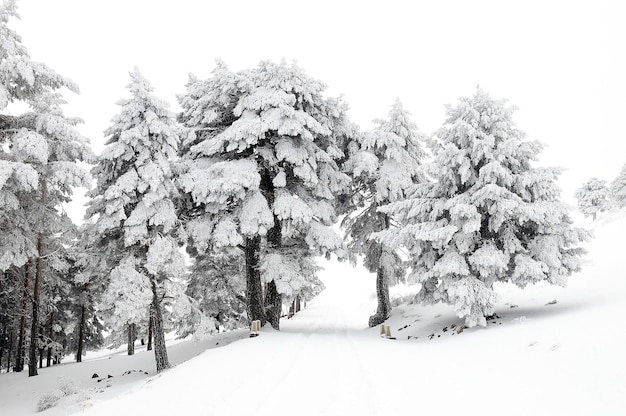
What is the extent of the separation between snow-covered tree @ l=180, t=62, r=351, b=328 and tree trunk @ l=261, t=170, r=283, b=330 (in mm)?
44

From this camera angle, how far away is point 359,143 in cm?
2039

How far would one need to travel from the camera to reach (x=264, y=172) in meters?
17.3

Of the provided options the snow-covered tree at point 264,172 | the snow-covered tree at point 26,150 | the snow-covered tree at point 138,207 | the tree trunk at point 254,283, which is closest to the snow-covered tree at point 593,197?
the snow-covered tree at point 264,172

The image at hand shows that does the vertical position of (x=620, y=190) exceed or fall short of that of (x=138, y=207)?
it exceeds it

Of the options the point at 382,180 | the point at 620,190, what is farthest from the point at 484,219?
the point at 620,190

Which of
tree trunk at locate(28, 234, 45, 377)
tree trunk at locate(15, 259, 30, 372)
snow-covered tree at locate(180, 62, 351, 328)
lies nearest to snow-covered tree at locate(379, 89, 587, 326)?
snow-covered tree at locate(180, 62, 351, 328)

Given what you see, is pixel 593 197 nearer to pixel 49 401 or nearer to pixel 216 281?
pixel 216 281

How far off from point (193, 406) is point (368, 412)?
10.2 feet

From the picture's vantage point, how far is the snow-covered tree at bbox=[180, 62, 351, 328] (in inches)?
605

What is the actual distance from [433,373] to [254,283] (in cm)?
991

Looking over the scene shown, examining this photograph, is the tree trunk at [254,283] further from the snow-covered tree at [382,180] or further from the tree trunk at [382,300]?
the tree trunk at [382,300]

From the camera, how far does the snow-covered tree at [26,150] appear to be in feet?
36.5

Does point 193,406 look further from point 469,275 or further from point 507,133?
point 507,133

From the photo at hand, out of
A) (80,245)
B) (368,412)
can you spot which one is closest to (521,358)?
(368,412)
